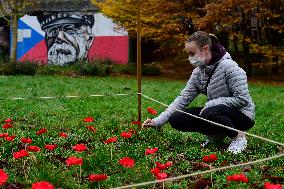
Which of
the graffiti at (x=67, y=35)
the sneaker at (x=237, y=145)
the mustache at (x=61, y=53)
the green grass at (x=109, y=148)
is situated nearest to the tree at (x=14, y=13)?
the graffiti at (x=67, y=35)

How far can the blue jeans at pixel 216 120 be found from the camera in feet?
15.1

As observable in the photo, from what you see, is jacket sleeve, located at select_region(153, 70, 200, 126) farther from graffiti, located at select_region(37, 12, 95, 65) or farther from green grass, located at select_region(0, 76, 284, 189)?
graffiti, located at select_region(37, 12, 95, 65)

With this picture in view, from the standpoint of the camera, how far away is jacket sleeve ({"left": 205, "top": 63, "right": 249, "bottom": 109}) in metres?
4.59

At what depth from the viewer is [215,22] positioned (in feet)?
59.3

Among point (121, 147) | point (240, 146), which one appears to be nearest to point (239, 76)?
point (240, 146)

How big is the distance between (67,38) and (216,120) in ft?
69.7

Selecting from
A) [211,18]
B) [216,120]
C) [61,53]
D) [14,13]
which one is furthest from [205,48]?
[61,53]

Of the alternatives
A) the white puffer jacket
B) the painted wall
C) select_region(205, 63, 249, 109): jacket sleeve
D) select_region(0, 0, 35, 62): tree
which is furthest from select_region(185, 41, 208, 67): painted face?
the painted wall

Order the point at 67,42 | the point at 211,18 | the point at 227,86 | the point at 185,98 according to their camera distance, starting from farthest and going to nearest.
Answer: the point at 67,42
the point at 211,18
the point at 185,98
the point at 227,86

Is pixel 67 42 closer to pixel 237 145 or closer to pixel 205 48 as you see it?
pixel 205 48

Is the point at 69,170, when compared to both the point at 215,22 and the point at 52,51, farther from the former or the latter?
the point at 52,51

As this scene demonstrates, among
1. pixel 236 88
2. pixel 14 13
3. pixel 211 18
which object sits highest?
pixel 14 13

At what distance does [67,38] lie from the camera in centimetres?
2520

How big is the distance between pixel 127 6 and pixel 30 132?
13.5m
